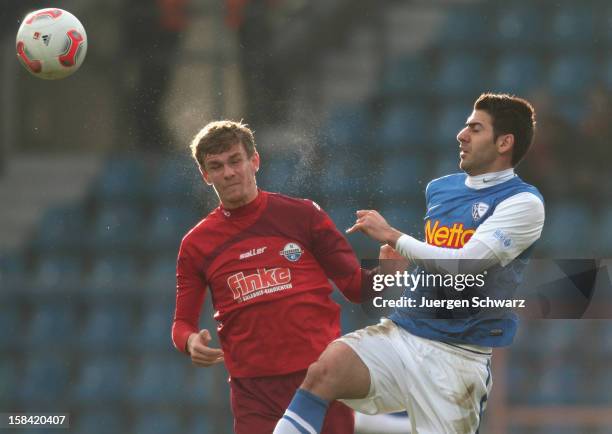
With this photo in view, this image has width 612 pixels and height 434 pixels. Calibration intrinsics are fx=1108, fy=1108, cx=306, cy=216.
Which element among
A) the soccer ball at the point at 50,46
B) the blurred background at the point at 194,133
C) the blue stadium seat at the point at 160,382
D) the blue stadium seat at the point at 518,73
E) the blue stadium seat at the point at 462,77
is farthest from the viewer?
the blue stadium seat at the point at 462,77

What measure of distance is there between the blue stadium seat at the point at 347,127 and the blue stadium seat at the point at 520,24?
4.37 ft

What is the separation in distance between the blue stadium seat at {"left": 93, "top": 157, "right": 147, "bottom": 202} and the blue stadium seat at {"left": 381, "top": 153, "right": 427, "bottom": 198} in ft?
6.35

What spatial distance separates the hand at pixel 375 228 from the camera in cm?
378

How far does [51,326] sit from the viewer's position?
28.0ft

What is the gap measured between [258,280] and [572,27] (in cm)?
585

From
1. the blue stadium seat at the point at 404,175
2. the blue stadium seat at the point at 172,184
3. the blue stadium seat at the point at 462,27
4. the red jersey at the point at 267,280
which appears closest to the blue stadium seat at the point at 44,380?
the blue stadium seat at the point at 172,184

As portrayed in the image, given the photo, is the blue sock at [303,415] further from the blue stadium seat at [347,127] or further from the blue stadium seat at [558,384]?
the blue stadium seat at [347,127]

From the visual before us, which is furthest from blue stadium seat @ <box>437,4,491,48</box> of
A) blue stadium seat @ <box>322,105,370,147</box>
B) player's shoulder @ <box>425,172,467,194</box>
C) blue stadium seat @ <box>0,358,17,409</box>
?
player's shoulder @ <box>425,172,467,194</box>

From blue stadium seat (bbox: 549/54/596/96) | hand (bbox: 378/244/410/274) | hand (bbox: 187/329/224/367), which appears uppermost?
blue stadium seat (bbox: 549/54/596/96)

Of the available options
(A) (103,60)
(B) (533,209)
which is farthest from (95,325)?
(B) (533,209)

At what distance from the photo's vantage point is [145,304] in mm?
8320

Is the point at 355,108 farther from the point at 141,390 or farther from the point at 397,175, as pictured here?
the point at 141,390

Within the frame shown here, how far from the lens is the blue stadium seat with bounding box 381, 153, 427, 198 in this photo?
8.56 meters

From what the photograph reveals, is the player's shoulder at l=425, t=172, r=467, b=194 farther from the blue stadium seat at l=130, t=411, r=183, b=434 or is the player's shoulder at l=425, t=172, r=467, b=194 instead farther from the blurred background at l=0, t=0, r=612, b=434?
the blue stadium seat at l=130, t=411, r=183, b=434
